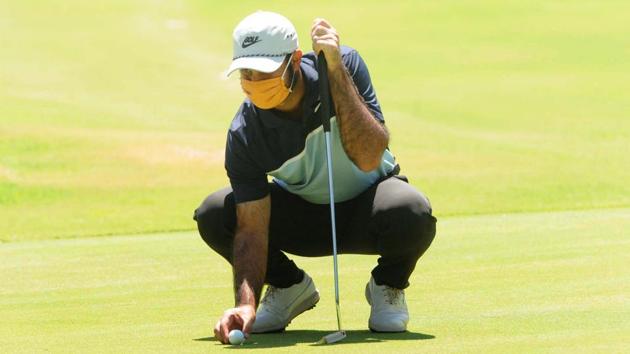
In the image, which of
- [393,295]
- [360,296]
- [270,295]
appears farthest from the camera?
[360,296]

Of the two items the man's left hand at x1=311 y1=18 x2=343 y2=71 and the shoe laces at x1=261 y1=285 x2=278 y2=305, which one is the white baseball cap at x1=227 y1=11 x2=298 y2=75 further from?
the shoe laces at x1=261 y1=285 x2=278 y2=305

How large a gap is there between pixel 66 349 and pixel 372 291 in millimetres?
1223

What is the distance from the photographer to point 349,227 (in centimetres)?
542

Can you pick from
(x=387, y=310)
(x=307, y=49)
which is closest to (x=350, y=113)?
(x=387, y=310)

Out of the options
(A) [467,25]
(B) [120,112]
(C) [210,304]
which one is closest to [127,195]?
(B) [120,112]

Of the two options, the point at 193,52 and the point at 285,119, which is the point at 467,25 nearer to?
the point at 193,52

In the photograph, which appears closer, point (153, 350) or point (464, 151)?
point (153, 350)

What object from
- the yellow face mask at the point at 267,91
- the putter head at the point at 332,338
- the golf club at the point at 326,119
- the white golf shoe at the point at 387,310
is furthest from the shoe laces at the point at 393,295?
the yellow face mask at the point at 267,91

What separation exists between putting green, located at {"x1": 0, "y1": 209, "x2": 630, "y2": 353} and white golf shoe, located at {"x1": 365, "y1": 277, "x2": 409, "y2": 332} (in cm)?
7

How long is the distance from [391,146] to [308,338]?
12.7 metres

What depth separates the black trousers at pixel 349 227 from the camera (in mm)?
5141

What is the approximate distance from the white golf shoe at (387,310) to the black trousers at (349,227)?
43 mm

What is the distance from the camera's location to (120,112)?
2070cm

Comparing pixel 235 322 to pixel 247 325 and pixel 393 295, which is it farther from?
pixel 393 295
